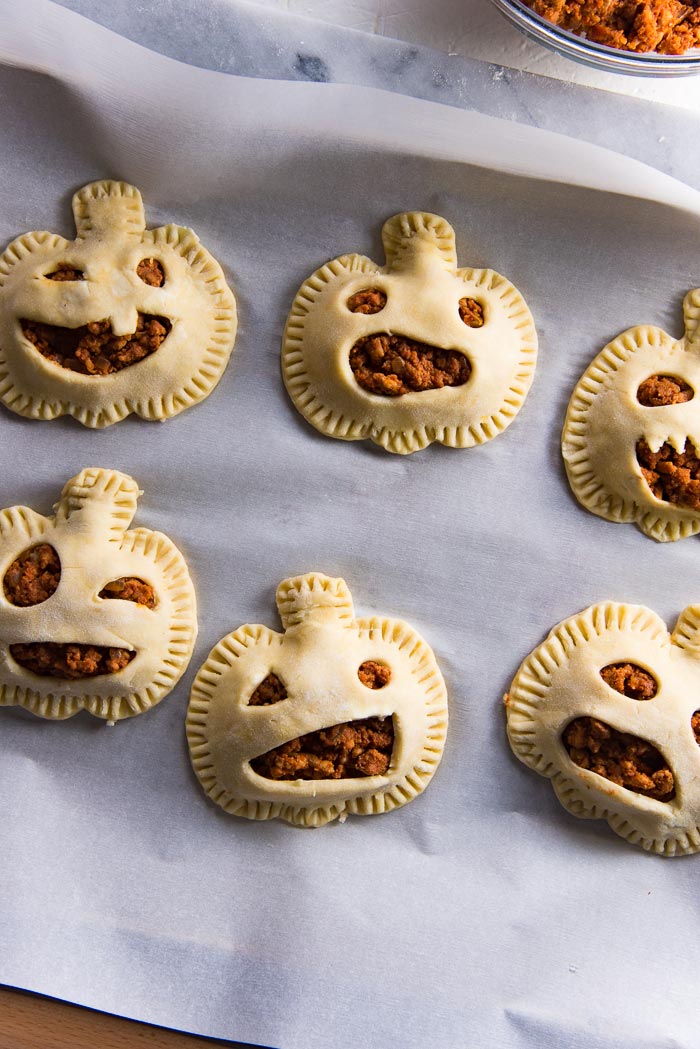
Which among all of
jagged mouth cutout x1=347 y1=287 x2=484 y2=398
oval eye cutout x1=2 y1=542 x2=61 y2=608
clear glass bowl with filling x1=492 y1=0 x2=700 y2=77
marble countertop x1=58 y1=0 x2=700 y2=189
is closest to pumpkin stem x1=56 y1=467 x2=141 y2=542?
oval eye cutout x1=2 y1=542 x2=61 y2=608

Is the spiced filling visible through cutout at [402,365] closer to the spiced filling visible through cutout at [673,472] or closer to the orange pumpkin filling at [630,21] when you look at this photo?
the spiced filling visible through cutout at [673,472]

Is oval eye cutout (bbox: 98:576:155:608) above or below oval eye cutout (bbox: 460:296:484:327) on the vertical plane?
below

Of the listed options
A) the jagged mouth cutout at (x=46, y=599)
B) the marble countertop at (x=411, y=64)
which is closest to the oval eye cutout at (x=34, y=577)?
the jagged mouth cutout at (x=46, y=599)

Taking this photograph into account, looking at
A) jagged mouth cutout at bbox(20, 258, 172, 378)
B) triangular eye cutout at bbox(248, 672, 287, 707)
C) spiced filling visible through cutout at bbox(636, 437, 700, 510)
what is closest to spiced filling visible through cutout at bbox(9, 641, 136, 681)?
triangular eye cutout at bbox(248, 672, 287, 707)

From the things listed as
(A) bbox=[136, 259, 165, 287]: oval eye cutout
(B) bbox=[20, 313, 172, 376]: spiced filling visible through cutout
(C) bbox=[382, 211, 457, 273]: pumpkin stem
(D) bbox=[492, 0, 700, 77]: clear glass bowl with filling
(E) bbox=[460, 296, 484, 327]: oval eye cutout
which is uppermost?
(D) bbox=[492, 0, 700, 77]: clear glass bowl with filling

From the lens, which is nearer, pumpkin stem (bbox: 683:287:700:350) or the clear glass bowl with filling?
the clear glass bowl with filling

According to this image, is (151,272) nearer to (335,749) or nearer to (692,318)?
(335,749)

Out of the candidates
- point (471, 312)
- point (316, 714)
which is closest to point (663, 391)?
point (471, 312)

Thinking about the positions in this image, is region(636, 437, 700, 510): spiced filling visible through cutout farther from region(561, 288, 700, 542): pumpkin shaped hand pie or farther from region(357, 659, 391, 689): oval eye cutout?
region(357, 659, 391, 689): oval eye cutout
